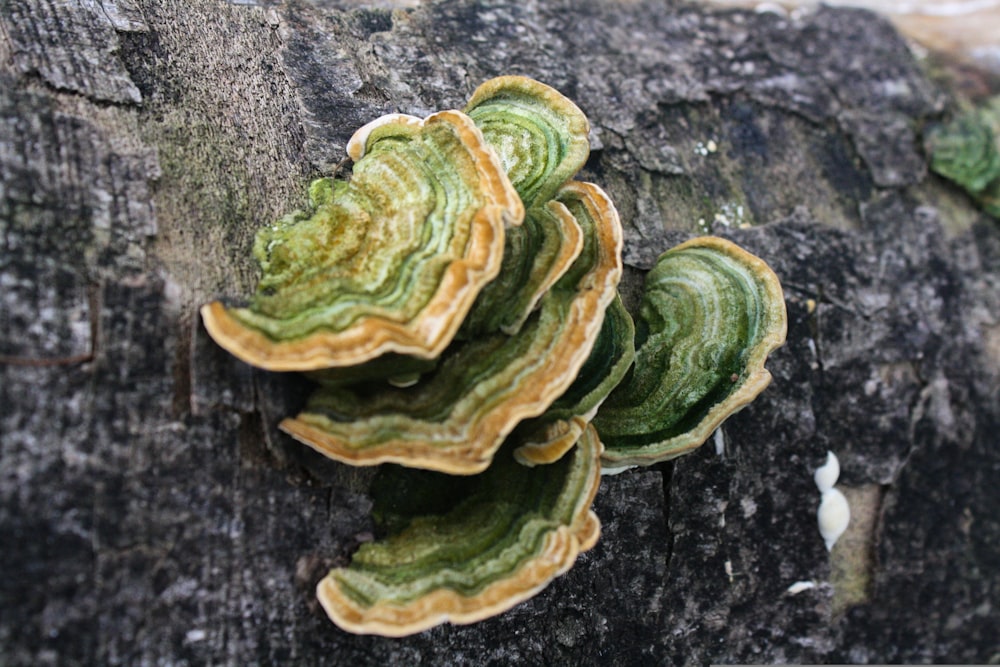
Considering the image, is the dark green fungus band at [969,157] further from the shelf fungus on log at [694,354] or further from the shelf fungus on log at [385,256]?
the shelf fungus on log at [385,256]

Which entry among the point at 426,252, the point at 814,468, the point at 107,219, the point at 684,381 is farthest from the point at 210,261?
the point at 814,468

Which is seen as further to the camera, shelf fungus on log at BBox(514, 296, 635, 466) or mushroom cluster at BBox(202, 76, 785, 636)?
shelf fungus on log at BBox(514, 296, 635, 466)

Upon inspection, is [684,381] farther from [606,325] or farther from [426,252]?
[426,252]

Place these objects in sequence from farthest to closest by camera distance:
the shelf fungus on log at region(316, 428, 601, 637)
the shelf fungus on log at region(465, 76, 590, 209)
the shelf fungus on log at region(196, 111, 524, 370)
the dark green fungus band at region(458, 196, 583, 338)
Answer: the shelf fungus on log at region(465, 76, 590, 209) < the dark green fungus band at region(458, 196, 583, 338) < the shelf fungus on log at region(316, 428, 601, 637) < the shelf fungus on log at region(196, 111, 524, 370)

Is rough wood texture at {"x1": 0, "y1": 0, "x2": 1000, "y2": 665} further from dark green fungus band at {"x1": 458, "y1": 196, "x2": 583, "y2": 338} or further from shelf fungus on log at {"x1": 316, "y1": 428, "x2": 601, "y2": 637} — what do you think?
dark green fungus band at {"x1": 458, "y1": 196, "x2": 583, "y2": 338}

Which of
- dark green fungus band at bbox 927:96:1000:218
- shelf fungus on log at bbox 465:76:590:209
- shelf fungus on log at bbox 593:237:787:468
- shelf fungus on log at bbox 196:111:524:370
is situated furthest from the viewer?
dark green fungus band at bbox 927:96:1000:218

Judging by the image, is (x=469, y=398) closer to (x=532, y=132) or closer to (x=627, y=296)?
(x=532, y=132)

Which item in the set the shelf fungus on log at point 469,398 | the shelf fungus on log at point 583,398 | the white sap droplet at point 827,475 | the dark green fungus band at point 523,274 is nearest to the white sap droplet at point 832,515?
the white sap droplet at point 827,475

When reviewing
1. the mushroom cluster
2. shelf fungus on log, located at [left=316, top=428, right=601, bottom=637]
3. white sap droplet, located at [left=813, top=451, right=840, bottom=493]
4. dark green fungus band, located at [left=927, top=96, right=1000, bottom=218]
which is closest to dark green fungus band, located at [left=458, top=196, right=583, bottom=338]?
the mushroom cluster
